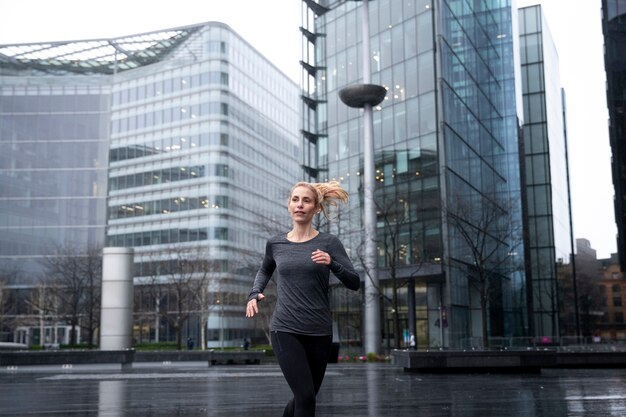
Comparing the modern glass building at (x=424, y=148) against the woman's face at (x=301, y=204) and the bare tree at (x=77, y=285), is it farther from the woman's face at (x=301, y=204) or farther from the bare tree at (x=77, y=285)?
the woman's face at (x=301, y=204)

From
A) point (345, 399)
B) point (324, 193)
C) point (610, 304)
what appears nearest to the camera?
point (324, 193)

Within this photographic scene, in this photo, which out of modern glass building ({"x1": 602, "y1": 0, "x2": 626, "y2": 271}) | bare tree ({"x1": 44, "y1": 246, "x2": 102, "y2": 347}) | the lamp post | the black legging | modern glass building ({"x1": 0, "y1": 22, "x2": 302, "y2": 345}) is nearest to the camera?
the black legging

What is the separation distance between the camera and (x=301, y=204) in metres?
4.69

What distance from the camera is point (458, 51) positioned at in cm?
4722

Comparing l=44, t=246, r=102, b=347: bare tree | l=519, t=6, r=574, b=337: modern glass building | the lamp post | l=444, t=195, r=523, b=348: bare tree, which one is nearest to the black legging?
l=444, t=195, r=523, b=348: bare tree

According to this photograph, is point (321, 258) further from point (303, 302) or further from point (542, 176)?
point (542, 176)

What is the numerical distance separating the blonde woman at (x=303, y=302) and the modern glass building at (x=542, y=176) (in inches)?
2316

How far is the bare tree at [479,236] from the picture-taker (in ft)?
104

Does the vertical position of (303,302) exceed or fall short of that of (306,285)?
it falls short

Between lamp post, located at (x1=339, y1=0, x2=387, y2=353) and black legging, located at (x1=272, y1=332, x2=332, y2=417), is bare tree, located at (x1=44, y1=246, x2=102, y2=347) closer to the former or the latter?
lamp post, located at (x1=339, y1=0, x2=387, y2=353)

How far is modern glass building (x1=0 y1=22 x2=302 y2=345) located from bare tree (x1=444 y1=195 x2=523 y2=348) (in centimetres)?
3982

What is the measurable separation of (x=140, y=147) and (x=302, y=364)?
3461 inches

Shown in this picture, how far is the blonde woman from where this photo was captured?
4340 millimetres

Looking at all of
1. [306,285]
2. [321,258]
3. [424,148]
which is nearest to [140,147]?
[424,148]
